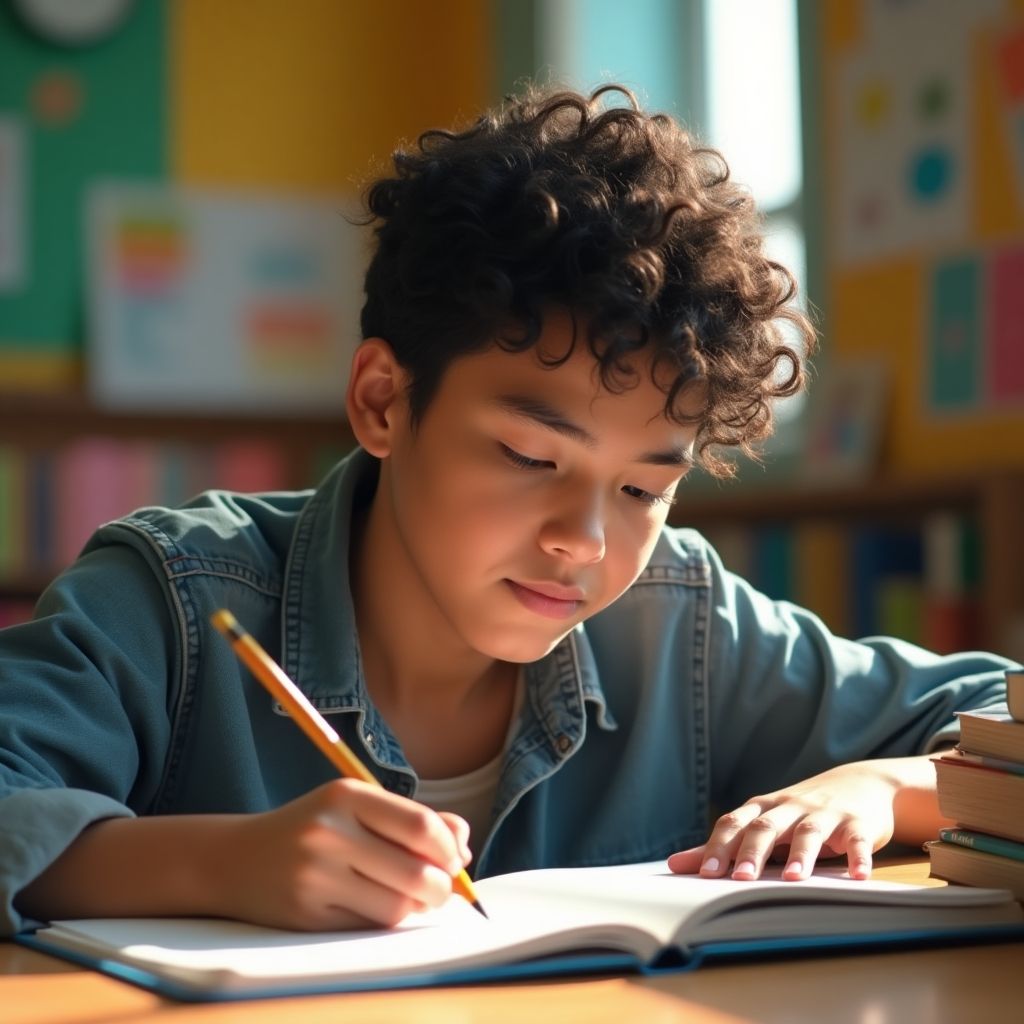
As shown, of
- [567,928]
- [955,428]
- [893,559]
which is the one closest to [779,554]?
[893,559]

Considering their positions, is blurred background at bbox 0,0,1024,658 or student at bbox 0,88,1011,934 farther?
blurred background at bbox 0,0,1024,658

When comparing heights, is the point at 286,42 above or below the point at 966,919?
above

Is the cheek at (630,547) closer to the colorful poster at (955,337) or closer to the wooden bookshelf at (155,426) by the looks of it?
the colorful poster at (955,337)

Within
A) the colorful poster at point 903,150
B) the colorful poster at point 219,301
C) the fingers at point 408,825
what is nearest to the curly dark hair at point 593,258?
the fingers at point 408,825

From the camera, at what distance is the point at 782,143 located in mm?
3725

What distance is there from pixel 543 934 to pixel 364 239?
2.37 meters

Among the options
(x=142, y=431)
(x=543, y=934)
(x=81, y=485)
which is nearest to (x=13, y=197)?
(x=142, y=431)

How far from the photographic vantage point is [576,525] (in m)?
1.15

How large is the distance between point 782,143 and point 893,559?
3.80 ft

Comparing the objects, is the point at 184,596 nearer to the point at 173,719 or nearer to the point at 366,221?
the point at 173,719

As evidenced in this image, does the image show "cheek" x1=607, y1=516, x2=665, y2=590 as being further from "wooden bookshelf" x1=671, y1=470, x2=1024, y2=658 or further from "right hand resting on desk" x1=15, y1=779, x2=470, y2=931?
"wooden bookshelf" x1=671, y1=470, x2=1024, y2=658

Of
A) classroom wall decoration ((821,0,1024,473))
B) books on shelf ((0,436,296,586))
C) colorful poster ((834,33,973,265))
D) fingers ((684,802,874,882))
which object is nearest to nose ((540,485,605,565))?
fingers ((684,802,874,882))

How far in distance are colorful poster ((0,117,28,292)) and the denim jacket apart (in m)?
2.95

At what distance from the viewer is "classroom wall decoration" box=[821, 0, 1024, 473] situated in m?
2.84
